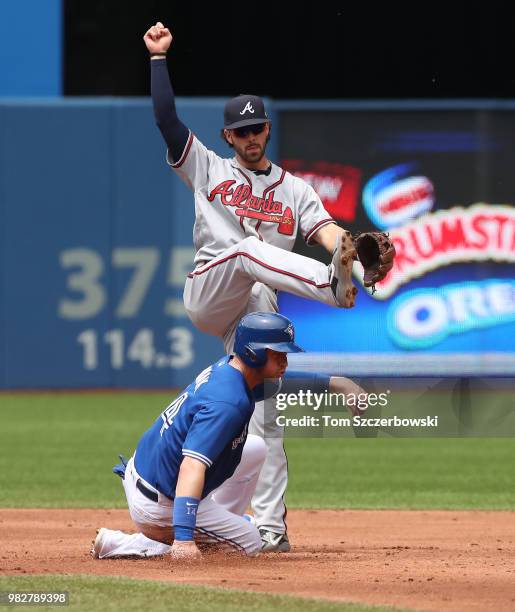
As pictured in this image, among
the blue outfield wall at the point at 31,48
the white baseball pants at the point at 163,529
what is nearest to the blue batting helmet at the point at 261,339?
the white baseball pants at the point at 163,529

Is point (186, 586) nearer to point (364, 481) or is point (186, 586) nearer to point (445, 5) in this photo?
point (364, 481)

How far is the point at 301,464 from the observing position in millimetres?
10938

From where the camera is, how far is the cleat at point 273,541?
6332 mm

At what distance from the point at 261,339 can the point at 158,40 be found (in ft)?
4.80

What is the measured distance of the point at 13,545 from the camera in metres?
6.61

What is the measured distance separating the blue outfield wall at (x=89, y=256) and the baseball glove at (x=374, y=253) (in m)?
9.81

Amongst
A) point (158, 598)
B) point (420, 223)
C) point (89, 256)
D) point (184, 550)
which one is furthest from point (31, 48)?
point (158, 598)

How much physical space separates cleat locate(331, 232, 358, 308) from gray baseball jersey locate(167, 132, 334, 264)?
72 cm

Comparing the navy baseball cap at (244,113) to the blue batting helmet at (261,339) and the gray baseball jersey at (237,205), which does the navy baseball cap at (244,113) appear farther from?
the blue batting helmet at (261,339)

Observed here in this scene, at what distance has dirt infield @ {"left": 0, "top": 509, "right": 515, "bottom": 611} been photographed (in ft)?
16.7

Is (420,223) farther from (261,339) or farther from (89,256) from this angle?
(261,339)

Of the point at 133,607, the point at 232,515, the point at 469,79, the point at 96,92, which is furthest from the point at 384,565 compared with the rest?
the point at 469,79

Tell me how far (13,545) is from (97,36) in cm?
1251

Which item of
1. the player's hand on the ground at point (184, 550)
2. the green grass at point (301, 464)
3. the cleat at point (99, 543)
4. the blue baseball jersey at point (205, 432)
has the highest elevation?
the blue baseball jersey at point (205, 432)
